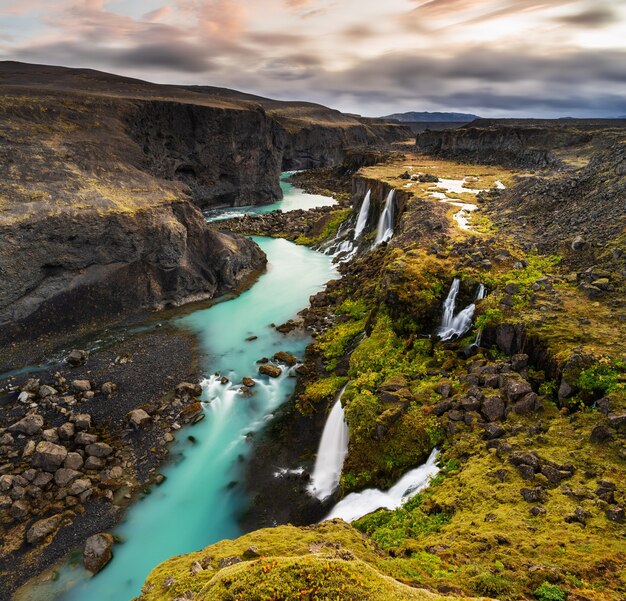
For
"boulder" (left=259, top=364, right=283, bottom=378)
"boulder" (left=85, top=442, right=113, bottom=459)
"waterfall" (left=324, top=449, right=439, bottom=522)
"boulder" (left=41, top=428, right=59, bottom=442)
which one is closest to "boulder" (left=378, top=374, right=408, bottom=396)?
"waterfall" (left=324, top=449, right=439, bottom=522)

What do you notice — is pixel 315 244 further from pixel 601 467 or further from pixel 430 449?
pixel 601 467

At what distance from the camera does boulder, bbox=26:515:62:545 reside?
15.2 metres

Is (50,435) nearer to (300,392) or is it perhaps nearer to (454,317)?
(300,392)

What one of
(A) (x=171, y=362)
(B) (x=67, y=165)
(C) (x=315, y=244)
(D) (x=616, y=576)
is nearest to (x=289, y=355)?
(A) (x=171, y=362)

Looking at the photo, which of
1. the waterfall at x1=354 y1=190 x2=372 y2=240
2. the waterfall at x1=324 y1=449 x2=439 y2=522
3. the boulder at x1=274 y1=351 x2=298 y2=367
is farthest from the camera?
the waterfall at x1=354 y1=190 x2=372 y2=240

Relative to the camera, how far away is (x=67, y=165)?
1303 inches

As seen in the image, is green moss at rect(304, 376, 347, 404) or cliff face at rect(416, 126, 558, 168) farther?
cliff face at rect(416, 126, 558, 168)

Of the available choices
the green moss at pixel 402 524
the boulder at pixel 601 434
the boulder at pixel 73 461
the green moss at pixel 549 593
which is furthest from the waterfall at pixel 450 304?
the boulder at pixel 73 461

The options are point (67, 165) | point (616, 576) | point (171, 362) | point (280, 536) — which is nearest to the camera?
point (616, 576)

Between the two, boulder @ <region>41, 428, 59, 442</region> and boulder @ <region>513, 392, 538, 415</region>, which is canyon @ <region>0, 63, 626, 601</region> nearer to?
boulder @ <region>513, 392, 538, 415</region>

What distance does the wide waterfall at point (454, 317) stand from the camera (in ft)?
70.7

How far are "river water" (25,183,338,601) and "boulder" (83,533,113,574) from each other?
253 mm

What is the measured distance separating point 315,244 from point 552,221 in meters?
30.0

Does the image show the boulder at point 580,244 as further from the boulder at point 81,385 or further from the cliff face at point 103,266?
the boulder at point 81,385
